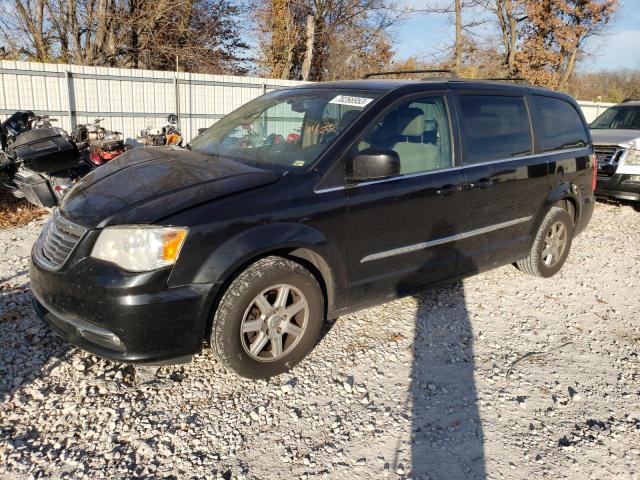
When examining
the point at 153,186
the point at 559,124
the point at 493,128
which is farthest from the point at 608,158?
the point at 153,186

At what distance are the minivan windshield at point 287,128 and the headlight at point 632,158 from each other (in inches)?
267

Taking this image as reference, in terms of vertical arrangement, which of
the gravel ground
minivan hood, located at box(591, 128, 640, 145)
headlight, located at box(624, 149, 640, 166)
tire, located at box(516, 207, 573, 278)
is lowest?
the gravel ground

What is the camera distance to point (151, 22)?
16.4m

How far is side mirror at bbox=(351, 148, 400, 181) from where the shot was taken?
3.21 meters

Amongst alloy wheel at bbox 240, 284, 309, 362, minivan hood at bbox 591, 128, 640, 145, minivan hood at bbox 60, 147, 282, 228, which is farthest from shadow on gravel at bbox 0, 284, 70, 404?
minivan hood at bbox 591, 128, 640, 145

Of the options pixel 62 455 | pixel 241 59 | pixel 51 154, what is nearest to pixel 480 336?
pixel 62 455

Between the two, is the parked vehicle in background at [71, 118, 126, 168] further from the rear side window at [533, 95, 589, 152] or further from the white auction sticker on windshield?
the rear side window at [533, 95, 589, 152]

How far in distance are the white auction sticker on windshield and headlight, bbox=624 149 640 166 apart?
6.84 m

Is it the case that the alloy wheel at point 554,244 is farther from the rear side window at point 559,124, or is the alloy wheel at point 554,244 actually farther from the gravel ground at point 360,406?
the gravel ground at point 360,406

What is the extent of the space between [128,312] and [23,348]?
4.23 feet

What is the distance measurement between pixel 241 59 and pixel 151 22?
4.93 metres

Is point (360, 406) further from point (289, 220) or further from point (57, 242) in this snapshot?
point (57, 242)

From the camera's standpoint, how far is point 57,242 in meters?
3.00

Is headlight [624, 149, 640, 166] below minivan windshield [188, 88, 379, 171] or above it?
below
